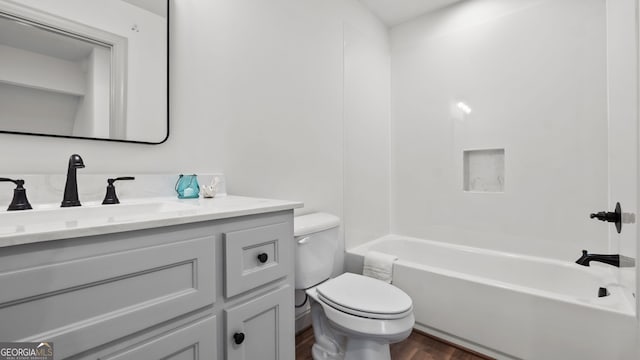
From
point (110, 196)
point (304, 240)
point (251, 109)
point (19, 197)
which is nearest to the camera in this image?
point (19, 197)

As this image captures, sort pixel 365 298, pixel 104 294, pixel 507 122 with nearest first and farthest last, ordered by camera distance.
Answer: pixel 104 294, pixel 365 298, pixel 507 122

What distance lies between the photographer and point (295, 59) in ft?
5.98

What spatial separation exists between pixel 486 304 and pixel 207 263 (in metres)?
1.61

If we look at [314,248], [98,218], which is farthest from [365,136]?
[98,218]

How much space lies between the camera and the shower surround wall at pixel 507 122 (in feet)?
6.16

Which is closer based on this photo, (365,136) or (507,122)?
(507,122)

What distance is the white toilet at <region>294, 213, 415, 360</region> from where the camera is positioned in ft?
3.94

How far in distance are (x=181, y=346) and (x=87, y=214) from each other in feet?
1.72

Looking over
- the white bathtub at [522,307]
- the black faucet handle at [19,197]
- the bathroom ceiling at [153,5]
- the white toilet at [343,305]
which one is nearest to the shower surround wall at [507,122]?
the white bathtub at [522,307]

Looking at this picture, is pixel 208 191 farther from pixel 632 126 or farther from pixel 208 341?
pixel 632 126

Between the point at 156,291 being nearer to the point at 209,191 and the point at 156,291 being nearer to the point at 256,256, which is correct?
the point at 256,256

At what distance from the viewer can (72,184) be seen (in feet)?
2.93

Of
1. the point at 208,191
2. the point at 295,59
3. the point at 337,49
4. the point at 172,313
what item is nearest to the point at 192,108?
the point at 208,191

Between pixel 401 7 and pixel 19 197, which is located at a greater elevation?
pixel 401 7
